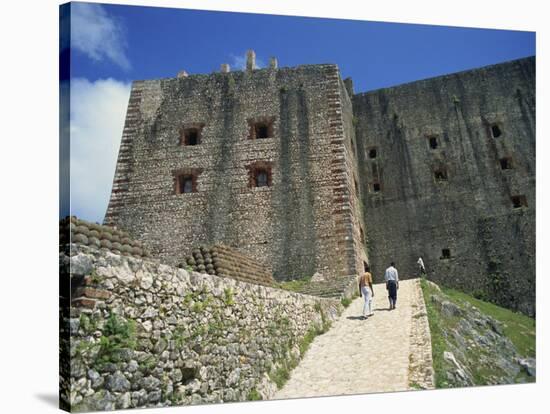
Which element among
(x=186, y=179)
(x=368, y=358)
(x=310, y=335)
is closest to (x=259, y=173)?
(x=186, y=179)

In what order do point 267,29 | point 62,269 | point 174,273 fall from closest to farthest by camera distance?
point 62,269, point 174,273, point 267,29

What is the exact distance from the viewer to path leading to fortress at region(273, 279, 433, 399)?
863cm

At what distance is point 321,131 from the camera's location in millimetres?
17047

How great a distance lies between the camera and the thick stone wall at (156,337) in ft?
19.9

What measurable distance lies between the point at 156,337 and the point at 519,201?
53.0 ft

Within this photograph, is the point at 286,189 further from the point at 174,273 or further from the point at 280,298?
the point at 174,273

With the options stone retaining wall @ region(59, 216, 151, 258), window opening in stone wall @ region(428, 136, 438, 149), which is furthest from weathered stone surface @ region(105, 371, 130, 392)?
window opening in stone wall @ region(428, 136, 438, 149)

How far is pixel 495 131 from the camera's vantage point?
20391 millimetres

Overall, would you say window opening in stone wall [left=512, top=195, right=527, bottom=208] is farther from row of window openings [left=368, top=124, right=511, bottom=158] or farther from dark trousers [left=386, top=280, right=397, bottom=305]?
dark trousers [left=386, top=280, right=397, bottom=305]

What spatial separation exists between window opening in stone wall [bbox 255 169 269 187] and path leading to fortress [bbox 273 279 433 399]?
6.28m

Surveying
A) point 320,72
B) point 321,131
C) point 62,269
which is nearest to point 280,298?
point 62,269

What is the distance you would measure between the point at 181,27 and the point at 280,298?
515 centimetres

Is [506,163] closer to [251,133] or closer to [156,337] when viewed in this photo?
[251,133]

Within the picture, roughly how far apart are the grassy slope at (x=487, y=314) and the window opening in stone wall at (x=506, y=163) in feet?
20.5
